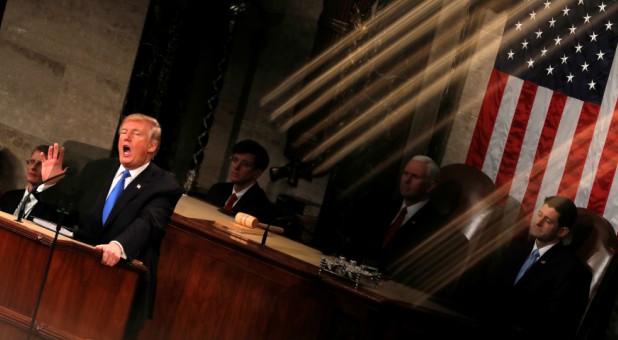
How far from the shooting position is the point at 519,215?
7270 mm

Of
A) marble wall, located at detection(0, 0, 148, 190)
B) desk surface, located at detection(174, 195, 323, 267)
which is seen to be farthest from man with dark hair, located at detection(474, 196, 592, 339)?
marble wall, located at detection(0, 0, 148, 190)

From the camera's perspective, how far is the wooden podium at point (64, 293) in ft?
14.0

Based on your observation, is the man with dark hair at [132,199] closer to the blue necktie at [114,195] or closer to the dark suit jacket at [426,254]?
the blue necktie at [114,195]

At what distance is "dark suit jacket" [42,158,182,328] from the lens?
4527 millimetres

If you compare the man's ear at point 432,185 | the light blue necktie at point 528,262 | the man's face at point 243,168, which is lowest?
the light blue necktie at point 528,262

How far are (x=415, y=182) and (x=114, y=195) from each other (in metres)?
2.31

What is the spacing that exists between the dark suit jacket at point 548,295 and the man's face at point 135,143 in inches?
95.8

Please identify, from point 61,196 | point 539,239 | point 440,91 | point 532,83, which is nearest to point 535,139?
point 532,83

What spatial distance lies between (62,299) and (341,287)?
58.1 inches

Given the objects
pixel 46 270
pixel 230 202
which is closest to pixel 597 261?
pixel 230 202

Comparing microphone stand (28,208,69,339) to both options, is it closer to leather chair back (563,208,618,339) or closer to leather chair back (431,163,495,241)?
leather chair back (431,163,495,241)

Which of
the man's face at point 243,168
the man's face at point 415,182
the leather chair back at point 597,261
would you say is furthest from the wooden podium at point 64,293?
the leather chair back at point 597,261

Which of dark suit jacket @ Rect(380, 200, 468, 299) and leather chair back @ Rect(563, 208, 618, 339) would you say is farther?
leather chair back @ Rect(563, 208, 618, 339)

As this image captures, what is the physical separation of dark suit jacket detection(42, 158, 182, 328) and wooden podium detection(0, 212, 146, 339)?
20 centimetres
